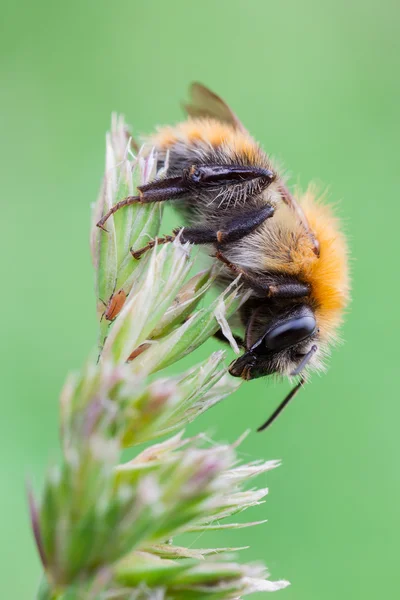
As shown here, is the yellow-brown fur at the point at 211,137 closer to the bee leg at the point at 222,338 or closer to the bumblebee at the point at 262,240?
the bumblebee at the point at 262,240

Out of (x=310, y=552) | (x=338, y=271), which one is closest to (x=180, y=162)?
(x=338, y=271)

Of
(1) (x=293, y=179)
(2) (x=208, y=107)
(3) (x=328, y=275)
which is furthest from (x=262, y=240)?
(1) (x=293, y=179)

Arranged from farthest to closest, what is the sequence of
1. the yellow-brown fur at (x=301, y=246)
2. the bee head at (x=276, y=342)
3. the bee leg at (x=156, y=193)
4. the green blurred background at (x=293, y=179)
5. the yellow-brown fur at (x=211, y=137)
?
the green blurred background at (x=293, y=179) → the yellow-brown fur at (x=211, y=137) → the yellow-brown fur at (x=301, y=246) → the bee head at (x=276, y=342) → the bee leg at (x=156, y=193)

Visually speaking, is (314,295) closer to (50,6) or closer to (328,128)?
(328,128)

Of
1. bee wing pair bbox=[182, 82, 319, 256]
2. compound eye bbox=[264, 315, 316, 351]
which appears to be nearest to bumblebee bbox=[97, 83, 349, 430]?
compound eye bbox=[264, 315, 316, 351]

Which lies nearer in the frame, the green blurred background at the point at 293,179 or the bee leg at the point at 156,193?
the bee leg at the point at 156,193

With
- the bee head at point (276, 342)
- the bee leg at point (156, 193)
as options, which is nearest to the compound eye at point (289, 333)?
the bee head at point (276, 342)

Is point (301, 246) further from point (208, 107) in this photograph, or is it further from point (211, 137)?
point (208, 107)
